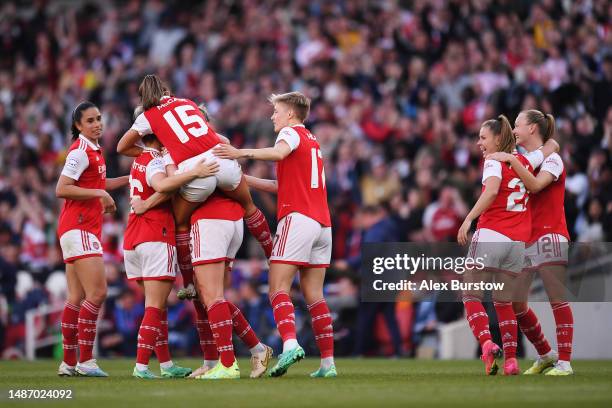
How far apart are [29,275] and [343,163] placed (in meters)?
5.27

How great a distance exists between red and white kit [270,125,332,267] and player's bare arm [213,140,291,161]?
0.32ft

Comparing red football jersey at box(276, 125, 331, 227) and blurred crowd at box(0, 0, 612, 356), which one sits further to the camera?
blurred crowd at box(0, 0, 612, 356)

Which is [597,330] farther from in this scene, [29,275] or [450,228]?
[29,275]

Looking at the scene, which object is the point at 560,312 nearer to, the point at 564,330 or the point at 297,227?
the point at 564,330

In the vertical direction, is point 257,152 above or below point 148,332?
above

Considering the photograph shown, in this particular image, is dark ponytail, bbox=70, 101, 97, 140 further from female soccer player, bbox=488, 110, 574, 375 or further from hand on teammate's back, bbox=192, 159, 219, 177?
female soccer player, bbox=488, 110, 574, 375

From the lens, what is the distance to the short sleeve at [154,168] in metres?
9.30

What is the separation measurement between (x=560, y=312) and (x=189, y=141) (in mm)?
3587

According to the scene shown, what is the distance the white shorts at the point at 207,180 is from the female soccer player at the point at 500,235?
2004 millimetres

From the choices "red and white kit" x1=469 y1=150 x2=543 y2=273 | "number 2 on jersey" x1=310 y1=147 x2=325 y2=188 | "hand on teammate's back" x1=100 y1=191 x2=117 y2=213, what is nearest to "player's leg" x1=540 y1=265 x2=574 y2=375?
"red and white kit" x1=469 y1=150 x2=543 y2=273

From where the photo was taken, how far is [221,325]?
8.87m

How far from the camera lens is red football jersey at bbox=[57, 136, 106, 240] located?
9.95m

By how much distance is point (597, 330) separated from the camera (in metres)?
13.6

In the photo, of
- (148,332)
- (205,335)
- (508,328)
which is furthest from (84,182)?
(508,328)
